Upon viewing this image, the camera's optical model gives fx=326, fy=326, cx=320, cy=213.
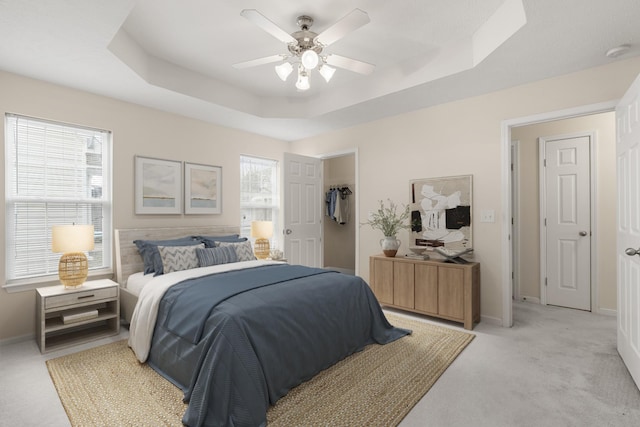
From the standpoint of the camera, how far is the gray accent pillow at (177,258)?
320 centimetres

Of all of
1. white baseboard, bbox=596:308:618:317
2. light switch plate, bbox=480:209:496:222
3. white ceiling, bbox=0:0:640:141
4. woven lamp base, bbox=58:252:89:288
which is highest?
white ceiling, bbox=0:0:640:141

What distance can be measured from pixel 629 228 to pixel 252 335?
2.71 metres

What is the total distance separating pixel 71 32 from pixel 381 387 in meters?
3.28

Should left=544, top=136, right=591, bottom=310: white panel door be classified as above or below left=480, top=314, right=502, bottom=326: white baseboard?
above

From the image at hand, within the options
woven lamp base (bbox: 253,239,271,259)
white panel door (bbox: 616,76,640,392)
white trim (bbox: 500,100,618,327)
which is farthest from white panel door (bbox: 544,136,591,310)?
woven lamp base (bbox: 253,239,271,259)

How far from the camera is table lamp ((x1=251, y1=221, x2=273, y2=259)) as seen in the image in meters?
4.48

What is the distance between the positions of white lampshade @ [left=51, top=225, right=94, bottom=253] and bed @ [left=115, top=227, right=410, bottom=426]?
0.60 metres

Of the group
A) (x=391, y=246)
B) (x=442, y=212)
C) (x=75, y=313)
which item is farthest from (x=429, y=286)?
(x=75, y=313)

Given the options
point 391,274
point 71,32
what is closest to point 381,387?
point 391,274

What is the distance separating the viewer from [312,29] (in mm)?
2760

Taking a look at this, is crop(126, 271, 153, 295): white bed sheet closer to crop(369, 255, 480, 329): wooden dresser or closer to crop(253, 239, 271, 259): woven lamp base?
crop(253, 239, 271, 259): woven lamp base

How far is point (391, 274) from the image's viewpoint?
3.84 m

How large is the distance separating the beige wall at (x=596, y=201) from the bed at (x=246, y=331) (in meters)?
2.31

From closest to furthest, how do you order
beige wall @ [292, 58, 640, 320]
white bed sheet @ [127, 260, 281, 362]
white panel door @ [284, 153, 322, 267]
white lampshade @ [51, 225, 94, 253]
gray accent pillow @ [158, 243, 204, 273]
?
white bed sheet @ [127, 260, 281, 362] → white lampshade @ [51, 225, 94, 253] → beige wall @ [292, 58, 640, 320] → gray accent pillow @ [158, 243, 204, 273] → white panel door @ [284, 153, 322, 267]
